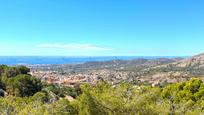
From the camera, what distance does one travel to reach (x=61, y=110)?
1538 cm

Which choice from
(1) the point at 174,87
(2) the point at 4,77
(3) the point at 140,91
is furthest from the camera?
(2) the point at 4,77

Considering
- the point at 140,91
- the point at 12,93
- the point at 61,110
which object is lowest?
the point at 12,93

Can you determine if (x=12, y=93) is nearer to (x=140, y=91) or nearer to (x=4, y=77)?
(x=4, y=77)

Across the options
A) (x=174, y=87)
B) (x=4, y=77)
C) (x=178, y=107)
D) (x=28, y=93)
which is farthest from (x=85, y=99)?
(x=4, y=77)

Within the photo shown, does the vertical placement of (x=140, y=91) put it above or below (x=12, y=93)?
above

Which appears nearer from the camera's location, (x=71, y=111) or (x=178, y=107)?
(x=71, y=111)

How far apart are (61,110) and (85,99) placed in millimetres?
1745

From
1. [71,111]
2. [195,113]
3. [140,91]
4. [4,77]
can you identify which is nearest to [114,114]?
[140,91]

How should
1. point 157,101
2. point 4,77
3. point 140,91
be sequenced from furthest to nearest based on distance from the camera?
point 4,77, point 157,101, point 140,91

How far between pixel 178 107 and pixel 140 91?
4521 mm

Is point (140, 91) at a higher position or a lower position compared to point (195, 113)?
higher

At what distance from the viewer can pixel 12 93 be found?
45250mm

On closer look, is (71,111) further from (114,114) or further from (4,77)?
(4,77)

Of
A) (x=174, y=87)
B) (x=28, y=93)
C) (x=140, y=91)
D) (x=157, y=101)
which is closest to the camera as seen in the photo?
(x=140, y=91)
